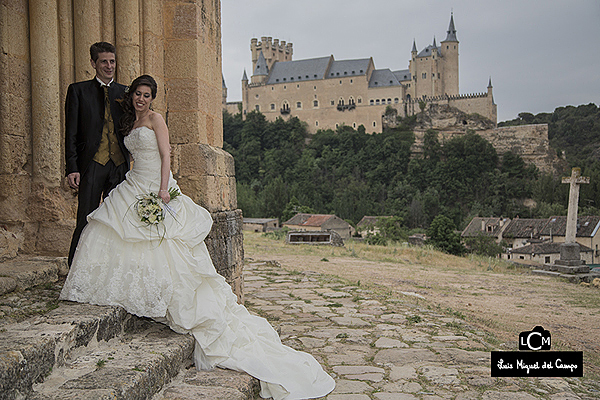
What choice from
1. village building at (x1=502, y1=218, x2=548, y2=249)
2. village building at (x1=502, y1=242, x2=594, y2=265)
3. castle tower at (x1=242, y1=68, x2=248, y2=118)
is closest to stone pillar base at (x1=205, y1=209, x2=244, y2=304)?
village building at (x1=502, y1=242, x2=594, y2=265)

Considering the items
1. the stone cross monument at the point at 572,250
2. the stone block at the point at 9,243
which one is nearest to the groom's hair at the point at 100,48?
the stone block at the point at 9,243

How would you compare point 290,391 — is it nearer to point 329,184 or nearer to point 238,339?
point 238,339

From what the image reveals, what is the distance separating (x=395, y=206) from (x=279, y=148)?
19.2 m

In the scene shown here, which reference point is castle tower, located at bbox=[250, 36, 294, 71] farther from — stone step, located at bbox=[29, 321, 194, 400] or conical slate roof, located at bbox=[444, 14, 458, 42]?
stone step, located at bbox=[29, 321, 194, 400]

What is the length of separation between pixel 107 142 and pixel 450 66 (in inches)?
2619

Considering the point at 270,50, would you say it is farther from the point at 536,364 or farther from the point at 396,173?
the point at 536,364

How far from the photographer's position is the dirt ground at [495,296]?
15.4ft

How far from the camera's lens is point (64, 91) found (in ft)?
12.6

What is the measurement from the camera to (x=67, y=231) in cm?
378

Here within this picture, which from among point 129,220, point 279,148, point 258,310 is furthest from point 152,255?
point 279,148

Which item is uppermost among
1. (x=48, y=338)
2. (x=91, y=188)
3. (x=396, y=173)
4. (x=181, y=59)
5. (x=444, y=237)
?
(x=396, y=173)

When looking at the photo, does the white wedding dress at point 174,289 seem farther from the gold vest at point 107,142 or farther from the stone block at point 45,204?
the stone block at point 45,204

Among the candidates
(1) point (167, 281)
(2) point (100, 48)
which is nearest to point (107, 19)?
(2) point (100, 48)

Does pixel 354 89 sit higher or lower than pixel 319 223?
higher
